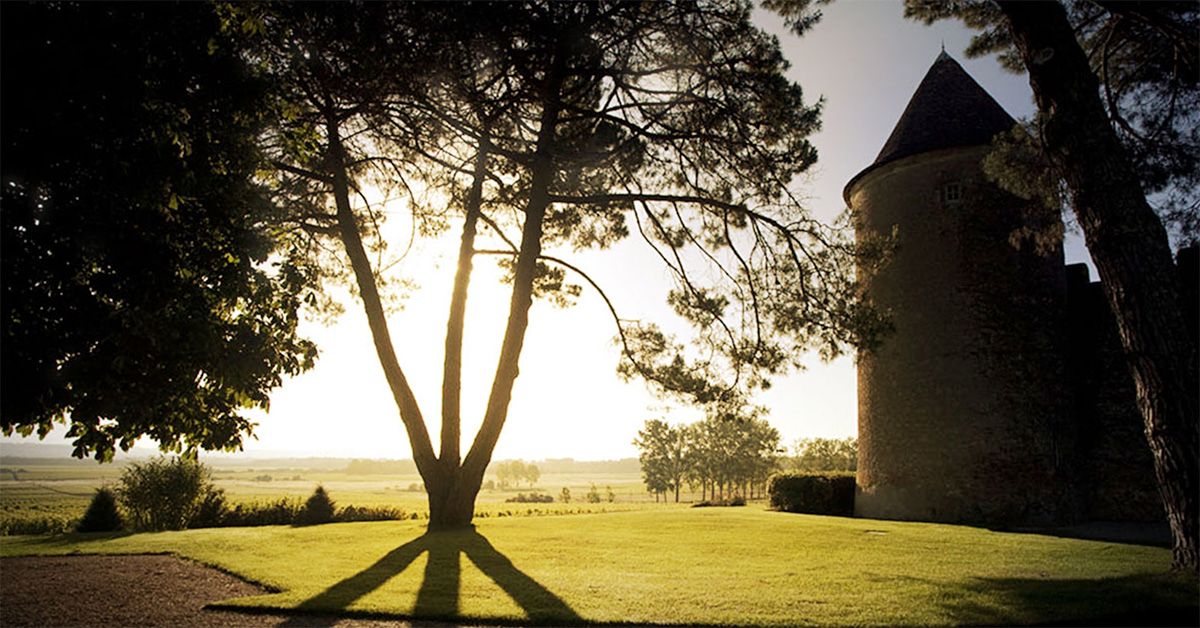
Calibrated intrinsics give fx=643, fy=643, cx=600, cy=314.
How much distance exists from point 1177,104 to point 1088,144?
6647mm

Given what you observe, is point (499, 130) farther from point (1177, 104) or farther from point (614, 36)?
point (1177, 104)

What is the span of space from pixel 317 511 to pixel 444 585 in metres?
13.6

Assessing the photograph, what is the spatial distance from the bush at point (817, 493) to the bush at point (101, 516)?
70.1 ft

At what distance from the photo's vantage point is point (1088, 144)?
28.1 feet

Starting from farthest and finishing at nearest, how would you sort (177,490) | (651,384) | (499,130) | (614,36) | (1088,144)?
(177,490), (651,384), (499,130), (614,36), (1088,144)

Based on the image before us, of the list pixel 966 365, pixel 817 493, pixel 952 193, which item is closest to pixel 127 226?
pixel 966 365

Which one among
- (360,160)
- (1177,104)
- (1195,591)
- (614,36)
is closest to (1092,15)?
(1177,104)

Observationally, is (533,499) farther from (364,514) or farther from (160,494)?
(160,494)

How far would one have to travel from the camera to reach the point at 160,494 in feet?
63.7

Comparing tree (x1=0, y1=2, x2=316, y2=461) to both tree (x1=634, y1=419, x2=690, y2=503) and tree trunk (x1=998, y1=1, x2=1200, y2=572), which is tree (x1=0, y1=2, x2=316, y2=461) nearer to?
tree trunk (x1=998, y1=1, x2=1200, y2=572)

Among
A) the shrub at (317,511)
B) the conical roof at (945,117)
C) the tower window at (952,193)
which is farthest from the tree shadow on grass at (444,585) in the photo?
the conical roof at (945,117)

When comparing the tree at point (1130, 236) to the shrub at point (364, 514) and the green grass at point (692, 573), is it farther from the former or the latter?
the shrub at point (364, 514)

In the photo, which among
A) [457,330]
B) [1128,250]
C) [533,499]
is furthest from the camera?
[533,499]

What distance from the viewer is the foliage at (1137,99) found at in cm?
1214
